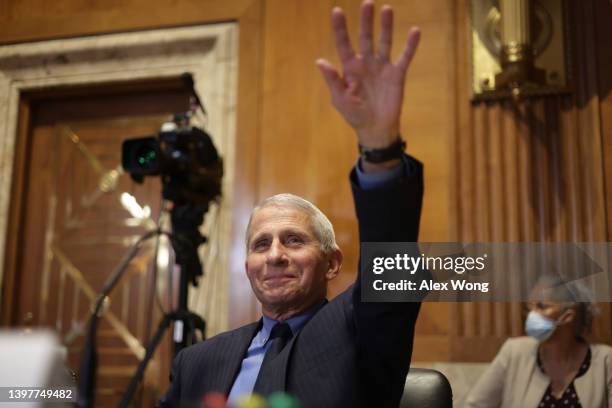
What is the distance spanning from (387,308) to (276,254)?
39 centimetres

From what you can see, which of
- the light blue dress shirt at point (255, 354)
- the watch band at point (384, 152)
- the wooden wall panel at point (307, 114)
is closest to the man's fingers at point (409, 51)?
the watch band at point (384, 152)

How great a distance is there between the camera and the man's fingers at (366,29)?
100 cm

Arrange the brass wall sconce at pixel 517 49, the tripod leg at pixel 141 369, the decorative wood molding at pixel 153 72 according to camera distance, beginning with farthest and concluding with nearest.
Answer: the decorative wood molding at pixel 153 72
the brass wall sconce at pixel 517 49
the tripod leg at pixel 141 369

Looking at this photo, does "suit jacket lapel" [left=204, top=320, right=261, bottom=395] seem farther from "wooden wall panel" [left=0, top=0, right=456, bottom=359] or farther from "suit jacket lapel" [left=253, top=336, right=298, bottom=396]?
"wooden wall panel" [left=0, top=0, right=456, bottom=359]

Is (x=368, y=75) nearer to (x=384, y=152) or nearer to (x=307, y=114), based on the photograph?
(x=384, y=152)

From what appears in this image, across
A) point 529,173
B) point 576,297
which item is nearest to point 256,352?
point 576,297

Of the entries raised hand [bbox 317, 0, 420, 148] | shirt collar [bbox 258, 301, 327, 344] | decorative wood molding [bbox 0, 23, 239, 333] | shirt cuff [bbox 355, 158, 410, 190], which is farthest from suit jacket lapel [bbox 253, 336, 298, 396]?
decorative wood molding [bbox 0, 23, 239, 333]

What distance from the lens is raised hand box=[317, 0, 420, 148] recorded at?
3.33 feet

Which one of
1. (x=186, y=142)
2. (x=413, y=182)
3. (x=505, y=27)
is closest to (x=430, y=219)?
Answer: (x=505, y=27)

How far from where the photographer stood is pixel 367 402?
4.62 ft

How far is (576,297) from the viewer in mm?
1960

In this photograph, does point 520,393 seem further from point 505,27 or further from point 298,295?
point 505,27

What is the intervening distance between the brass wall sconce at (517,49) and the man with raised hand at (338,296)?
1318 millimetres

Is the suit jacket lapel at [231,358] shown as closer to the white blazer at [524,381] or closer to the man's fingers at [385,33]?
the man's fingers at [385,33]
